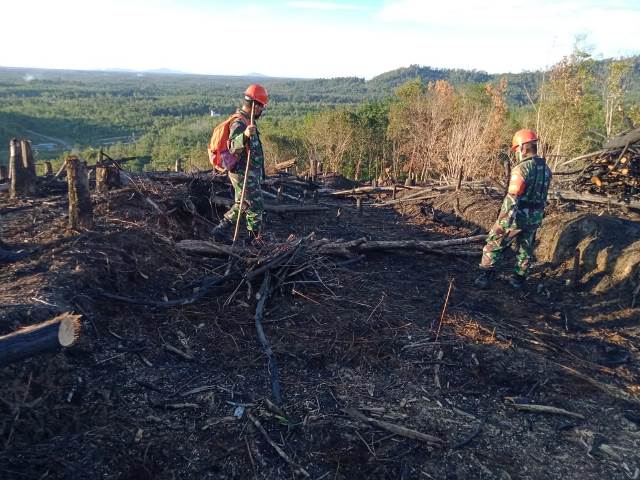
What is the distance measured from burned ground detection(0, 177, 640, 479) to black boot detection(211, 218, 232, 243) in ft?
2.90

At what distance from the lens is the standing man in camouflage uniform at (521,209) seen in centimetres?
591

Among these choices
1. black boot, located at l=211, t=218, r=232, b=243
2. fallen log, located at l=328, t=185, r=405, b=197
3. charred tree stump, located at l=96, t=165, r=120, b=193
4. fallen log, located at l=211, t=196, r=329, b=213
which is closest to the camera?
black boot, located at l=211, t=218, r=232, b=243

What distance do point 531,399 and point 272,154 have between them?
37.7 m

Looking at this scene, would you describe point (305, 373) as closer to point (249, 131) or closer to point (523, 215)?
point (249, 131)

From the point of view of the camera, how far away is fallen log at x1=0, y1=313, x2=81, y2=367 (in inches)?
109

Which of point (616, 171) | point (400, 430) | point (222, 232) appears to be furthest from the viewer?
point (616, 171)

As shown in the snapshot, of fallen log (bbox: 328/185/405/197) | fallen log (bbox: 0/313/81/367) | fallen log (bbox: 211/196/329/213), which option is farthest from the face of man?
fallen log (bbox: 328/185/405/197)

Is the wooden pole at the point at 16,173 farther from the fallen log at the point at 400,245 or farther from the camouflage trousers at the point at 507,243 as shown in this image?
the camouflage trousers at the point at 507,243

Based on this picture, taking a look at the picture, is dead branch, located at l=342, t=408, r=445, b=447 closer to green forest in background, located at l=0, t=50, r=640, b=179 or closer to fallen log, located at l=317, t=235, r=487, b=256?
fallen log, located at l=317, t=235, r=487, b=256

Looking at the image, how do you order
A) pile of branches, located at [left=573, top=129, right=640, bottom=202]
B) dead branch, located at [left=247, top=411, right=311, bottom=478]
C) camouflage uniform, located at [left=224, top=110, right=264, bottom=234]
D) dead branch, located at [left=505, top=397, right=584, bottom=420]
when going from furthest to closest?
1. pile of branches, located at [left=573, top=129, right=640, bottom=202]
2. camouflage uniform, located at [left=224, top=110, right=264, bottom=234]
3. dead branch, located at [left=505, top=397, right=584, bottom=420]
4. dead branch, located at [left=247, top=411, right=311, bottom=478]

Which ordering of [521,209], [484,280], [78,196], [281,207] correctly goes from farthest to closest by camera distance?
1. [281,207]
2. [484,280]
3. [521,209]
4. [78,196]

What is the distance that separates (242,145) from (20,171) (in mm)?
4029

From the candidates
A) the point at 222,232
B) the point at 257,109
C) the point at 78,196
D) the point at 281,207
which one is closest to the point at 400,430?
the point at 222,232

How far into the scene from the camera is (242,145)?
6.19m
